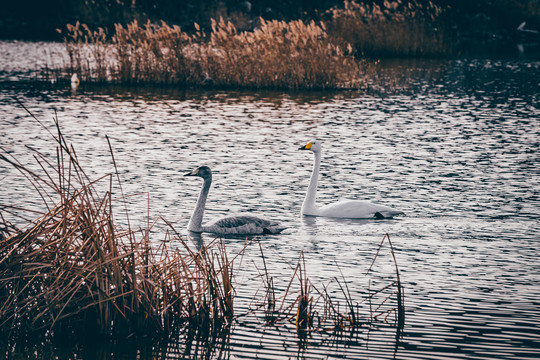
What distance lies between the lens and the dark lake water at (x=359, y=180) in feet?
22.9

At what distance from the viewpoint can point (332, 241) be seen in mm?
10141

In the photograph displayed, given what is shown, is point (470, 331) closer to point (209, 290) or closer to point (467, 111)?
point (209, 290)

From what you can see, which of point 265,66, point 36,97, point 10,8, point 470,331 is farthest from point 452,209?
point 10,8

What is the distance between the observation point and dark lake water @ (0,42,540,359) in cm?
698

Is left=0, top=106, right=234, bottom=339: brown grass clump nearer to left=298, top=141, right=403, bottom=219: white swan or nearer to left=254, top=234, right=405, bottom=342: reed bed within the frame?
left=254, top=234, right=405, bottom=342: reed bed

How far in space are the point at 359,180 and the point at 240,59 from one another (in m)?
11.3

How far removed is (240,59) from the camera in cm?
2453

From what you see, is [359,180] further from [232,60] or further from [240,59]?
[232,60]

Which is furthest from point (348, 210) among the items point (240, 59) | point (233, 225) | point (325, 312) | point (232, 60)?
point (232, 60)

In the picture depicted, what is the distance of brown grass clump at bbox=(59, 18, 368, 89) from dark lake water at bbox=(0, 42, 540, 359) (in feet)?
1.58

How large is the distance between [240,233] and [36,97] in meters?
14.8

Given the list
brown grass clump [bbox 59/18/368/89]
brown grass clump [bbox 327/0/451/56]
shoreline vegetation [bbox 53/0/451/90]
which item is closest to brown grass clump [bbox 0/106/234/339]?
shoreline vegetation [bbox 53/0/451/90]

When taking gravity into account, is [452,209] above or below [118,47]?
below

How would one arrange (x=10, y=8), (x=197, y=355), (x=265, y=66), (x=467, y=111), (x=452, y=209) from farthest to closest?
(x=10, y=8), (x=265, y=66), (x=467, y=111), (x=452, y=209), (x=197, y=355)
